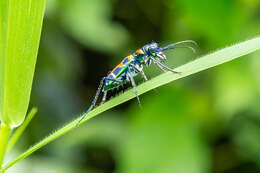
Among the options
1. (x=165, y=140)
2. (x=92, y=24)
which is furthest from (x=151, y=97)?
→ (x=92, y=24)

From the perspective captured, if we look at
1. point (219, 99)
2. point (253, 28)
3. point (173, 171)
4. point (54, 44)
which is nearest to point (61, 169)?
point (173, 171)

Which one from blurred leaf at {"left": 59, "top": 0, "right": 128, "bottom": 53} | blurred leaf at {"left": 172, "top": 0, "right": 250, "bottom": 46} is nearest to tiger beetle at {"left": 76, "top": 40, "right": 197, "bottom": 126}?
blurred leaf at {"left": 172, "top": 0, "right": 250, "bottom": 46}

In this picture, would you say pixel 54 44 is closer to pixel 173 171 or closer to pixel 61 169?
pixel 61 169

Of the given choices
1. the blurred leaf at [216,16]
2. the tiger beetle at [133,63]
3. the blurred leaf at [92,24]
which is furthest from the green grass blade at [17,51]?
the blurred leaf at [92,24]

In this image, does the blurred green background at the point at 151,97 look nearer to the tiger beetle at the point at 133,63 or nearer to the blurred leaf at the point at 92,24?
the blurred leaf at the point at 92,24

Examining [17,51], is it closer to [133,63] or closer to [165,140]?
[133,63]

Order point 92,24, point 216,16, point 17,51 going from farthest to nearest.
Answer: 1. point 92,24
2. point 216,16
3. point 17,51
